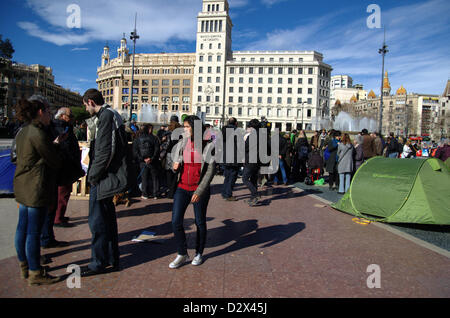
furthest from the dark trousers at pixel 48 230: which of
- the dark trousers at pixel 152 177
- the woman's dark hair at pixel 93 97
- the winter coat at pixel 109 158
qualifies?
the dark trousers at pixel 152 177

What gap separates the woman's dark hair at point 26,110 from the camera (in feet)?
10.3

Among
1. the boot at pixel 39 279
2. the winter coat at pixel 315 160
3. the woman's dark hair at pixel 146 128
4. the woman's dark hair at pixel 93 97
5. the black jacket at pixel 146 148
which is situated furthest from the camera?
the winter coat at pixel 315 160

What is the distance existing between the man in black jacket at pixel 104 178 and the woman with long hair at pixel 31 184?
450 millimetres

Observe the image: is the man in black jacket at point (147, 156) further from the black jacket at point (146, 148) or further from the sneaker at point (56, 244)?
the sneaker at point (56, 244)

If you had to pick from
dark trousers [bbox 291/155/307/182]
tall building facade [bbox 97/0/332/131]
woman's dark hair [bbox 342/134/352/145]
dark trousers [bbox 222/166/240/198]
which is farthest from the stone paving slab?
tall building facade [bbox 97/0/332/131]

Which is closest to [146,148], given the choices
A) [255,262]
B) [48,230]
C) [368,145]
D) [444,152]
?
[48,230]

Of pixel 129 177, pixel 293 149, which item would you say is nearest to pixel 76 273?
pixel 129 177

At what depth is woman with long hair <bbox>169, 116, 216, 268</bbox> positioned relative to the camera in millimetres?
3732

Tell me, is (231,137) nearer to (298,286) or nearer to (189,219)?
(189,219)

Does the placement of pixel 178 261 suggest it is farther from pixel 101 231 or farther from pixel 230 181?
pixel 230 181

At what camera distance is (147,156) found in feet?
25.7

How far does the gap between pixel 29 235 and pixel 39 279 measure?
497 mm

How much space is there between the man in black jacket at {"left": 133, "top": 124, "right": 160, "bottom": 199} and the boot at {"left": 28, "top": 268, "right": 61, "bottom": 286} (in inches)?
187
